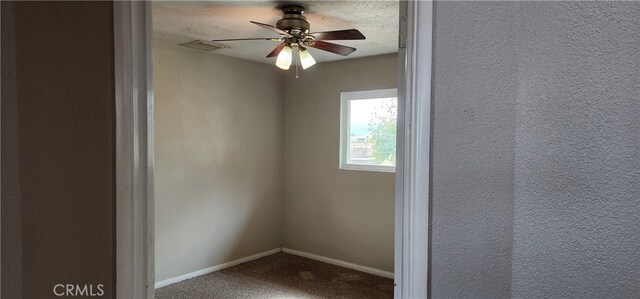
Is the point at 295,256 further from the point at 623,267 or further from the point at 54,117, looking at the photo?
the point at 623,267

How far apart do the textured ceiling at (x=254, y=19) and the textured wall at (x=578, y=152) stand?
1.91m

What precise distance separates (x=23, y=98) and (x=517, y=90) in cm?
148

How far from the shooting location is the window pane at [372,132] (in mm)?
4250

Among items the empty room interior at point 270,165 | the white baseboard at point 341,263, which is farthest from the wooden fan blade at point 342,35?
the white baseboard at point 341,263

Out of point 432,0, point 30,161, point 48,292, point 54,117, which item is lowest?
A: point 48,292

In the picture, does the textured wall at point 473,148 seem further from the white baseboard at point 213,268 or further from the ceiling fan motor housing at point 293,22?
the white baseboard at point 213,268

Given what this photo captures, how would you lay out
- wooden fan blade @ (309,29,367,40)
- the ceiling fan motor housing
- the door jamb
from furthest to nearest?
the ceiling fan motor housing, wooden fan blade @ (309,29,367,40), the door jamb

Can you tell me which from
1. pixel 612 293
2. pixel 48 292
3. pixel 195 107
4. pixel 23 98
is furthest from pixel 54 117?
pixel 195 107

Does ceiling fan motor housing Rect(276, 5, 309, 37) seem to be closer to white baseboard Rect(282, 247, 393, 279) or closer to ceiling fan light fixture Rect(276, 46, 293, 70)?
ceiling fan light fixture Rect(276, 46, 293, 70)

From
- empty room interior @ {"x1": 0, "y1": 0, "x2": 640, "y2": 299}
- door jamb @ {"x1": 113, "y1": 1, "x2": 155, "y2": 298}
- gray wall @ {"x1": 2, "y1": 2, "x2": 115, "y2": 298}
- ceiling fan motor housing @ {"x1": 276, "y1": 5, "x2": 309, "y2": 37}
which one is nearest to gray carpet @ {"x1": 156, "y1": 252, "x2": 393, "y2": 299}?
empty room interior @ {"x1": 0, "y1": 0, "x2": 640, "y2": 299}

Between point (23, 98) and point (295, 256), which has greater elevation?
point (23, 98)

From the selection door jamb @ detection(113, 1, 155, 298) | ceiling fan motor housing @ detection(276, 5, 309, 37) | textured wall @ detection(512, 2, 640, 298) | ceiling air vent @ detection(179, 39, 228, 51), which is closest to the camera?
textured wall @ detection(512, 2, 640, 298)

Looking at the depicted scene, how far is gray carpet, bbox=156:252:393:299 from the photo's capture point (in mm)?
3723

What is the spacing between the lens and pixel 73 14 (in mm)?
1281
